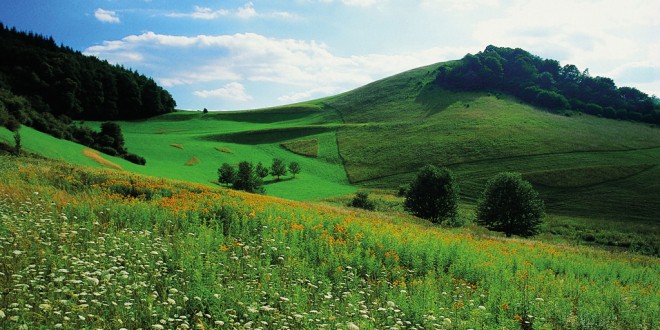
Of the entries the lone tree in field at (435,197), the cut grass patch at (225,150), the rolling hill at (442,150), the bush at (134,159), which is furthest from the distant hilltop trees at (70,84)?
the lone tree in field at (435,197)

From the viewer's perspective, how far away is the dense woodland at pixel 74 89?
216ft

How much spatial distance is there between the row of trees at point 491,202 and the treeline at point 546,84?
89614 mm

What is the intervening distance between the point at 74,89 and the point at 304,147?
60725 mm

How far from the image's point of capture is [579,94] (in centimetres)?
13200

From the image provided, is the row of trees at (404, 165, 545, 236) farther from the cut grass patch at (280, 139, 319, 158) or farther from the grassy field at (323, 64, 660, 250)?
the cut grass patch at (280, 139, 319, 158)

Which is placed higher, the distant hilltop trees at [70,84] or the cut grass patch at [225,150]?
the distant hilltop trees at [70,84]

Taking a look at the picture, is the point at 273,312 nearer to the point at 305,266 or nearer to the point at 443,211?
the point at 305,266

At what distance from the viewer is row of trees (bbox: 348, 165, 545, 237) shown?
4350 centimetres

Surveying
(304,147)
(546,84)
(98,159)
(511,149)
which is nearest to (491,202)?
(511,149)

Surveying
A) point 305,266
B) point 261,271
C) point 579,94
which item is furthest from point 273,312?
point 579,94

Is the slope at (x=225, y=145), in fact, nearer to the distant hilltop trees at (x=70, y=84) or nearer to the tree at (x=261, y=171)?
the tree at (x=261, y=171)

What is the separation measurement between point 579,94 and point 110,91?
148m

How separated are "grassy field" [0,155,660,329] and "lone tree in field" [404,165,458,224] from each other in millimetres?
29557

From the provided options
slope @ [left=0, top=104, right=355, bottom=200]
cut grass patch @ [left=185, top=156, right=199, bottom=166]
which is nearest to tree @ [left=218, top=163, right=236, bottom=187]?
slope @ [left=0, top=104, right=355, bottom=200]
